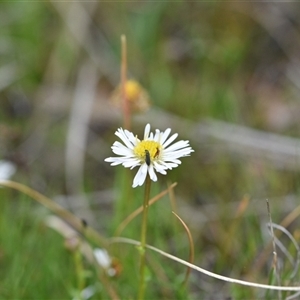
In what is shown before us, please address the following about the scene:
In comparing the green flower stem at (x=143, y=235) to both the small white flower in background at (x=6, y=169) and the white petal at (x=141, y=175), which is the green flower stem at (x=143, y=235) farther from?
the small white flower in background at (x=6, y=169)

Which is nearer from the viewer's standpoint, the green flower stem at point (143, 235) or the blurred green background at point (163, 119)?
the green flower stem at point (143, 235)

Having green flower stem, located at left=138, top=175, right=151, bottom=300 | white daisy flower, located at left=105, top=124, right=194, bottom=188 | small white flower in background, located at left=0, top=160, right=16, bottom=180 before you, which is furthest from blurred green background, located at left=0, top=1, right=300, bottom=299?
white daisy flower, located at left=105, top=124, right=194, bottom=188

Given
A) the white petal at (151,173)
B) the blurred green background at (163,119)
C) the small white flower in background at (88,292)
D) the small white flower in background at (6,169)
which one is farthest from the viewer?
the small white flower in background at (6,169)

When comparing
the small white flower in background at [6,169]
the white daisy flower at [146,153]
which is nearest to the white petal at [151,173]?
the white daisy flower at [146,153]

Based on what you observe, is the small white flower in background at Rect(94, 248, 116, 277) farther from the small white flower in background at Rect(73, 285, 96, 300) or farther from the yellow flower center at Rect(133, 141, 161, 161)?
the yellow flower center at Rect(133, 141, 161, 161)

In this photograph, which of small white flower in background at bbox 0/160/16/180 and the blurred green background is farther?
small white flower in background at bbox 0/160/16/180

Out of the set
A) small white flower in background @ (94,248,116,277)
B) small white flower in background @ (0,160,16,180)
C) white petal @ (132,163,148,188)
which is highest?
small white flower in background @ (0,160,16,180)

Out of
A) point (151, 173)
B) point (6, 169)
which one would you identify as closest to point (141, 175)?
point (151, 173)

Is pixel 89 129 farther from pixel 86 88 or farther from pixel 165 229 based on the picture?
pixel 165 229
